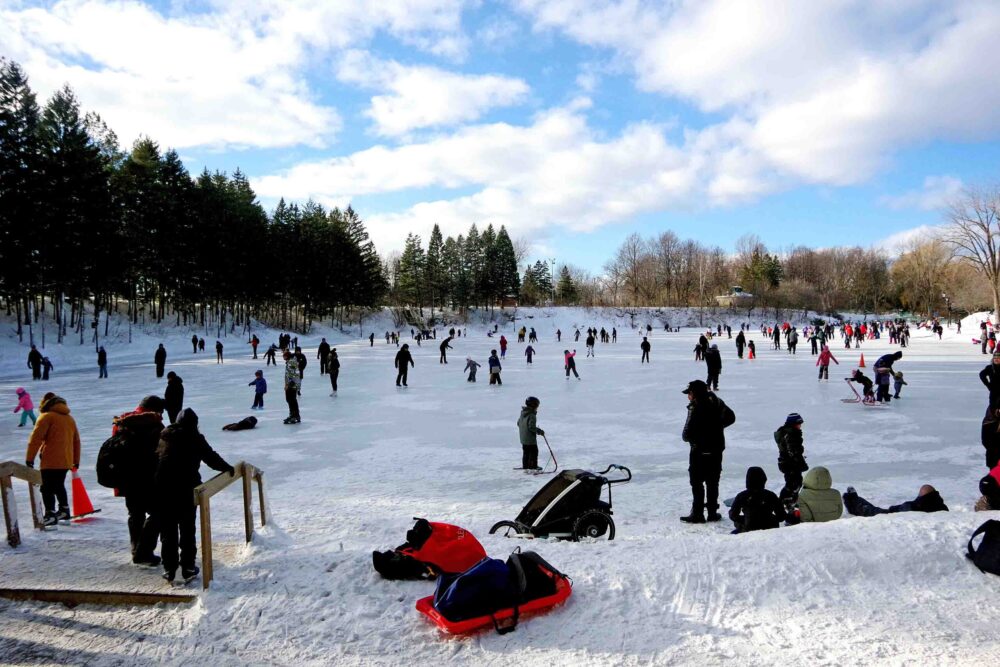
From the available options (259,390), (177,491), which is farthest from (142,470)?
(259,390)

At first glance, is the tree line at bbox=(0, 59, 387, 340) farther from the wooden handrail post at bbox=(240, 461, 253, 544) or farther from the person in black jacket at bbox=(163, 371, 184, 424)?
the wooden handrail post at bbox=(240, 461, 253, 544)

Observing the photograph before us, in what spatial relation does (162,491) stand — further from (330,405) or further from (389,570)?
(330,405)

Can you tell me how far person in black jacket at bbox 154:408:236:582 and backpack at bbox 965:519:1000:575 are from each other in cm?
502

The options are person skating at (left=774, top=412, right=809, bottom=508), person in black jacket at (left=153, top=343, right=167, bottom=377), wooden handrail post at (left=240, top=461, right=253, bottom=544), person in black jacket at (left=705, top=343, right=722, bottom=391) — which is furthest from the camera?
person in black jacket at (left=153, top=343, right=167, bottom=377)

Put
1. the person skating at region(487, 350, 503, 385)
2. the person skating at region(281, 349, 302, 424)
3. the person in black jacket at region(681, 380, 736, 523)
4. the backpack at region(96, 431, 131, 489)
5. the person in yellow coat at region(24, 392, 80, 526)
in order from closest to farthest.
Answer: the backpack at region(96, 431, 131, 489), the person in yellow coat at region(24, 392, 80, 526), the person in black jacket at region(681, 380, 736, 523), the person skating at region(281, 349, 302, 424), the person skating at region(487, 350, 503, 385)

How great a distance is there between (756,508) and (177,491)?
4.69m

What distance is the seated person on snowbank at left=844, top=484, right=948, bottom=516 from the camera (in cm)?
521

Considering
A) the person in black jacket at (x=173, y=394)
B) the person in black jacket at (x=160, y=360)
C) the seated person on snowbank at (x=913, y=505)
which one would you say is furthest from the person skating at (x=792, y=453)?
the person in black jacket at (x=160, y=360)

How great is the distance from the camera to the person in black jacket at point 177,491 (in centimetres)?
397

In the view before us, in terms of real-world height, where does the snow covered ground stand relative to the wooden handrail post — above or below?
below

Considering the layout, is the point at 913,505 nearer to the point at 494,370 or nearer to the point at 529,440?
the point at 529,440

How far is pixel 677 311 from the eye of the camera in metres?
79.7

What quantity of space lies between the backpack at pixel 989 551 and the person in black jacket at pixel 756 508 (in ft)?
5.23

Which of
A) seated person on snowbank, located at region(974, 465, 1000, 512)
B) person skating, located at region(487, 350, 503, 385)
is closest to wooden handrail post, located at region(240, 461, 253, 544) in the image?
seated person on snowbank, located at region(974, 465, 1000, 512)
